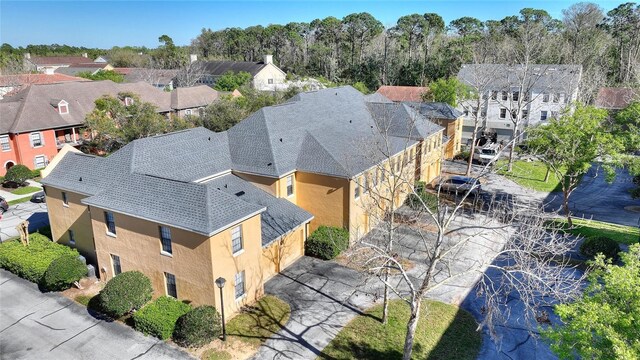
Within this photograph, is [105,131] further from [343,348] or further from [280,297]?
[343,348]

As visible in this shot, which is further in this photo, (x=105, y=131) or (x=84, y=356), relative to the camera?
(x=105, y=131)

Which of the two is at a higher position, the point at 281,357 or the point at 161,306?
the point at 161,306

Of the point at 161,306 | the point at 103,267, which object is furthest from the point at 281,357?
the point at 103,267

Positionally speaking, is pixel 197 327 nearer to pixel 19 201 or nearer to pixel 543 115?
pixel 19 201

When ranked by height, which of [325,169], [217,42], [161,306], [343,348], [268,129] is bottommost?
[343,348]

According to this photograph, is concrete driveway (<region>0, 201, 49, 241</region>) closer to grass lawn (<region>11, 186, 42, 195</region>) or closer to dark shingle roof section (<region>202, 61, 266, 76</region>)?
grass lawn (<region>11, 186, 42, 195</region>)

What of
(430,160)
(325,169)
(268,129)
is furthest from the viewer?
(430,160)

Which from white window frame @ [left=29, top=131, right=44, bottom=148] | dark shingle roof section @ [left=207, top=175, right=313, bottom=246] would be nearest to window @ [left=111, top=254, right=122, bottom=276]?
dark shingle roof section @ [left=207, top=175, right=313, bottom=246]
